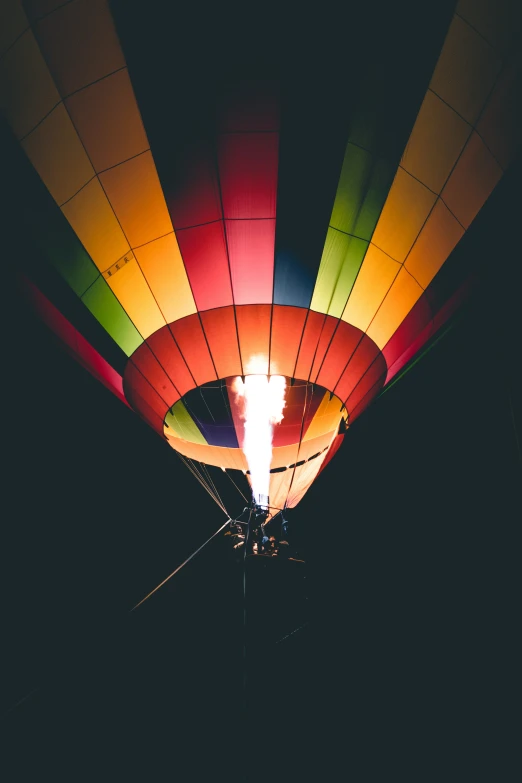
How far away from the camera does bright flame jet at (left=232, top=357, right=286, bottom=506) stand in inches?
130

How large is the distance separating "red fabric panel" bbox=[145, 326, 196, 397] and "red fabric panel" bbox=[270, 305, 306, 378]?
680 millimetres

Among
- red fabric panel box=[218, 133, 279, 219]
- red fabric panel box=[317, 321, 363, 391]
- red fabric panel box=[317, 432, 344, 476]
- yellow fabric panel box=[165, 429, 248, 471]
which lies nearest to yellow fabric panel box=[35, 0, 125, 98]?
red fabric panel box=[218, 133, 279, 219]

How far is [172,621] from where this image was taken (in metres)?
3.40

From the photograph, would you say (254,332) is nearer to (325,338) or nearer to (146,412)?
(325,338)

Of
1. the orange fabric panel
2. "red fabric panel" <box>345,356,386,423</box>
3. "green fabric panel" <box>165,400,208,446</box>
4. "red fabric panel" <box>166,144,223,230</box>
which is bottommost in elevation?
the orange fabric panel

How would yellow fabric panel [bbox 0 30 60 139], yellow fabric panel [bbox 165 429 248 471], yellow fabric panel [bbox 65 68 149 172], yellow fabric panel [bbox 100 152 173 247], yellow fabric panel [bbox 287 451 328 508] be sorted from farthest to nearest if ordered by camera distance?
1. yellow fabric panel [bbox 287 451 328 508]
2. yellow fabric panel [bbox 165 429 248 471]
3. yellow fabric panel [bbox 100 152 173 247]
4. yellow fabric panel [bbox 65 68 149 172]
5. yellow fabric panel [bbox 0 30 60 139]

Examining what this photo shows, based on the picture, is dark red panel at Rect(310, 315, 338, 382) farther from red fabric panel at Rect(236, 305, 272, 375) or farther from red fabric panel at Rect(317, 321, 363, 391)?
red fabric panel at Rect(236, 305, 272, 375)

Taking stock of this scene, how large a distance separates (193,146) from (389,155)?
1161 millimetres

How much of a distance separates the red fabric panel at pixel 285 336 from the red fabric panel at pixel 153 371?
32.3 inches

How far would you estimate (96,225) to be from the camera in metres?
2.19

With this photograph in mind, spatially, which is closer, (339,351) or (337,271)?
(337,271)

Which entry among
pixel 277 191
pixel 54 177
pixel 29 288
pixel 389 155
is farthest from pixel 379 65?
pixel 29 288

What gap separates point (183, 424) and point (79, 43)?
9.00 feet

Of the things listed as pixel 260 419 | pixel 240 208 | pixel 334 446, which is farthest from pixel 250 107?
pixel 334 446
